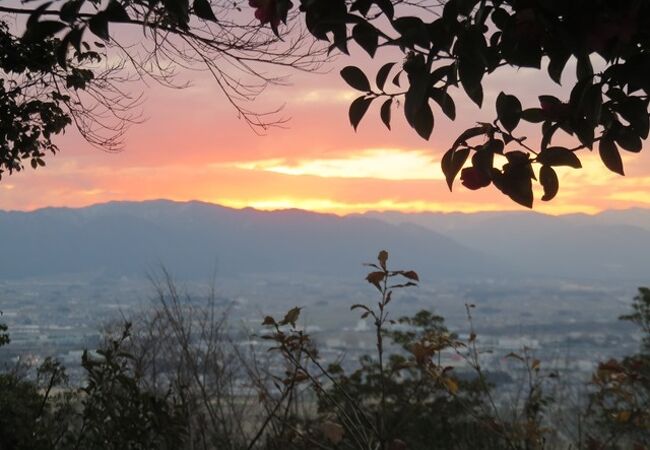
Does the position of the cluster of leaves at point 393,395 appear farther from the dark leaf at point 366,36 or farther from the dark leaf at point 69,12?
the dark leaf at point 69,12

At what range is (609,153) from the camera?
1.16 metres

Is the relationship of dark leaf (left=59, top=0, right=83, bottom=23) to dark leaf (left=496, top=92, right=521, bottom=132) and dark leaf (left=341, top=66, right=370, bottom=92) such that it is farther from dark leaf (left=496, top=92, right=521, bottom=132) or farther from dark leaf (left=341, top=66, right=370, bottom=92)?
dark leaf (left=496, top=92, right=521, bottom=132)

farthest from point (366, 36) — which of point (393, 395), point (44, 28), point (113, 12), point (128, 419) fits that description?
point (393, 395)

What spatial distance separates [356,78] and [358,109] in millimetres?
68

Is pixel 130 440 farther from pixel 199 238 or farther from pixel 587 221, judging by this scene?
pixel 587 221

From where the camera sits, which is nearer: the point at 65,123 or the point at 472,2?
the point at 472,2

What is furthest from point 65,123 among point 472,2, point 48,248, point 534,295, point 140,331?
point 48,248

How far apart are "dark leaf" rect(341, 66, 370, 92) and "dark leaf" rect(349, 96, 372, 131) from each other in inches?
1.1

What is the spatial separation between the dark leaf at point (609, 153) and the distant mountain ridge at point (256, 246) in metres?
45.6

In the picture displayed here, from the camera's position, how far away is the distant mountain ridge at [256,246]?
2320 inches

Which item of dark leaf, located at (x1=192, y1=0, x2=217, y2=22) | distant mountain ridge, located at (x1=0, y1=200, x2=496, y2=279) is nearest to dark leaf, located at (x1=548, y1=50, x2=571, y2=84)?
dark leaf, located at (x1=192, y1=0, x2=217, y2=22)

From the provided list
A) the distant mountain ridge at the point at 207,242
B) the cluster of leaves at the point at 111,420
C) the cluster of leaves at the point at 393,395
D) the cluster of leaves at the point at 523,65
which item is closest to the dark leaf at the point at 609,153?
the cluster of leaves at the point at 523,65

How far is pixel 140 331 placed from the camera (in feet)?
14.1

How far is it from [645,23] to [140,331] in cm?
385
